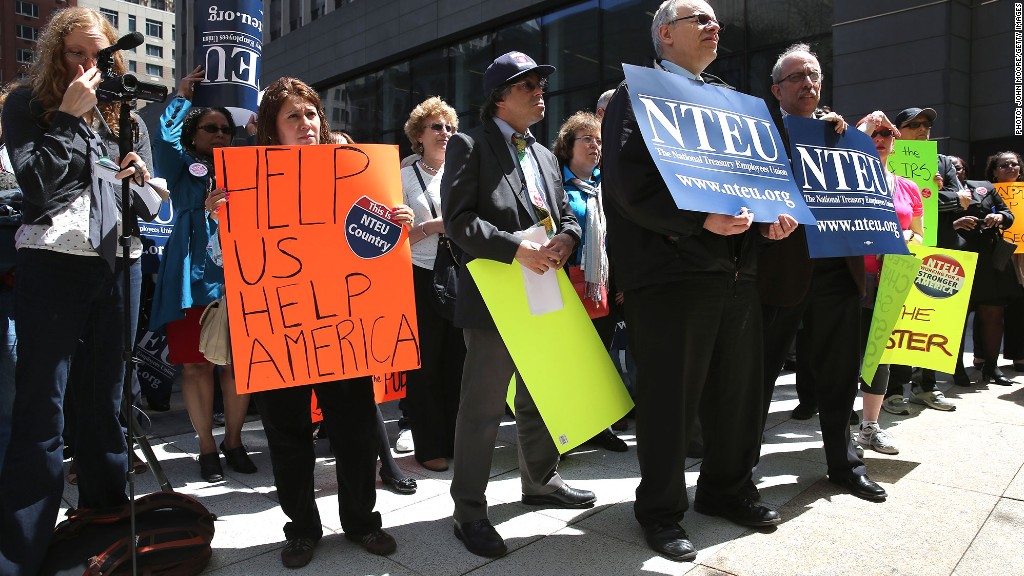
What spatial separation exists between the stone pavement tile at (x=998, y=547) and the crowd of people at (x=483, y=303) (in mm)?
516

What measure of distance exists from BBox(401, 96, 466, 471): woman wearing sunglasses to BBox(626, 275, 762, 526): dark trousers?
5.10ft

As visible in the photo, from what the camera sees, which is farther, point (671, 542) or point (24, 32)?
point (24, 32)

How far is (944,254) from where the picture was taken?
500 cm

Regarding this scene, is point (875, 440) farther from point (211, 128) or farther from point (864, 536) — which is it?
point (211, 128)

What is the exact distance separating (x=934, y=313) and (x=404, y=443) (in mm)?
3616

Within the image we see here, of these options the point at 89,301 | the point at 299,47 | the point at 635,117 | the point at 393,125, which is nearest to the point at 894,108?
the point at 635,117

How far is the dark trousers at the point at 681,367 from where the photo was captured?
9.56 feet

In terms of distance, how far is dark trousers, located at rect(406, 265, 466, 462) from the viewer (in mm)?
4262

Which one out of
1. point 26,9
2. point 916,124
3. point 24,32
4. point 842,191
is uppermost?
point 26,9

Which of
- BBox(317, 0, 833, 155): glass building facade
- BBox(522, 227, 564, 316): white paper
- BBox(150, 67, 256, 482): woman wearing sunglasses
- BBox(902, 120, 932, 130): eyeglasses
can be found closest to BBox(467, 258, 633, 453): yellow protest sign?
BBox(522, 227, 564, 316): white paper

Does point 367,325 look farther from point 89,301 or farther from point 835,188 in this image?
point 835,188

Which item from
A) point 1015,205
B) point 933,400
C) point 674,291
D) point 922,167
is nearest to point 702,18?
point 674,291

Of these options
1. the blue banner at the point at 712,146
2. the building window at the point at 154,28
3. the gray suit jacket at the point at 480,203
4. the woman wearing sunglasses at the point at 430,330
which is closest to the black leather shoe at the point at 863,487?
the blue banner at the point at 712,146

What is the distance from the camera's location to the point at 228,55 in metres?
3.91
